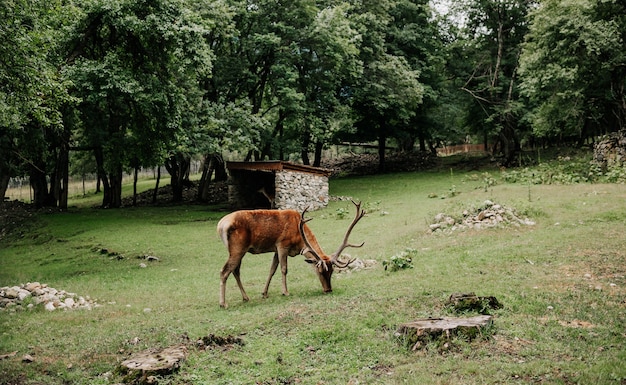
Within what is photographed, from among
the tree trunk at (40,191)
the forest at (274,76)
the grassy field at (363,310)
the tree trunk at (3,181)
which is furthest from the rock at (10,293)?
the tree trunk at (40,191)

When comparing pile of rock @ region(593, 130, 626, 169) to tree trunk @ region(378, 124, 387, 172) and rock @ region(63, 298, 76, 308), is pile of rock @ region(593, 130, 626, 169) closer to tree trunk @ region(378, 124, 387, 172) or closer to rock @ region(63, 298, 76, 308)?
tree trunk @ region(378, 124, 387, 172)

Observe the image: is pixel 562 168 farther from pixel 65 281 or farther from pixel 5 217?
pixel 5 217

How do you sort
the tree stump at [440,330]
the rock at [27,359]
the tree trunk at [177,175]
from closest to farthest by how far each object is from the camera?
the tree stump at [440,330] → the rock at [27,359] → the tree trunk at [177,175]

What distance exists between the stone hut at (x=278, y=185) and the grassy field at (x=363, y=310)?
6604mm

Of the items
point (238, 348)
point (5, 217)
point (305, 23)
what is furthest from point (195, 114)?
point (238, 348)

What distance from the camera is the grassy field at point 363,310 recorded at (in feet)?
17.8

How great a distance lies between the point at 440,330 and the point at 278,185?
1762 cm

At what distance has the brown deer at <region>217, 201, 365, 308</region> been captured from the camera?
8703mm

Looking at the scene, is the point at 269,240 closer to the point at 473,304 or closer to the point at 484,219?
the point at 473,304

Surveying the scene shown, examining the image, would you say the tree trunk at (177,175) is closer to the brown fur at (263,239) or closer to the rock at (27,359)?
the brown fur at (263,239)

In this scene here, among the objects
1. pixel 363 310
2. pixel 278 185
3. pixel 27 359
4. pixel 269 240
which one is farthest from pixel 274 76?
pixel 27 359

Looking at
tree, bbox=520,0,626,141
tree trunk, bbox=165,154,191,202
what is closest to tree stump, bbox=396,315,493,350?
tree, bbox=520,0,626,141

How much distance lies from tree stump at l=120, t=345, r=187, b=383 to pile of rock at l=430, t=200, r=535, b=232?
1006cm

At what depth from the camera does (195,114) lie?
23062 mm
